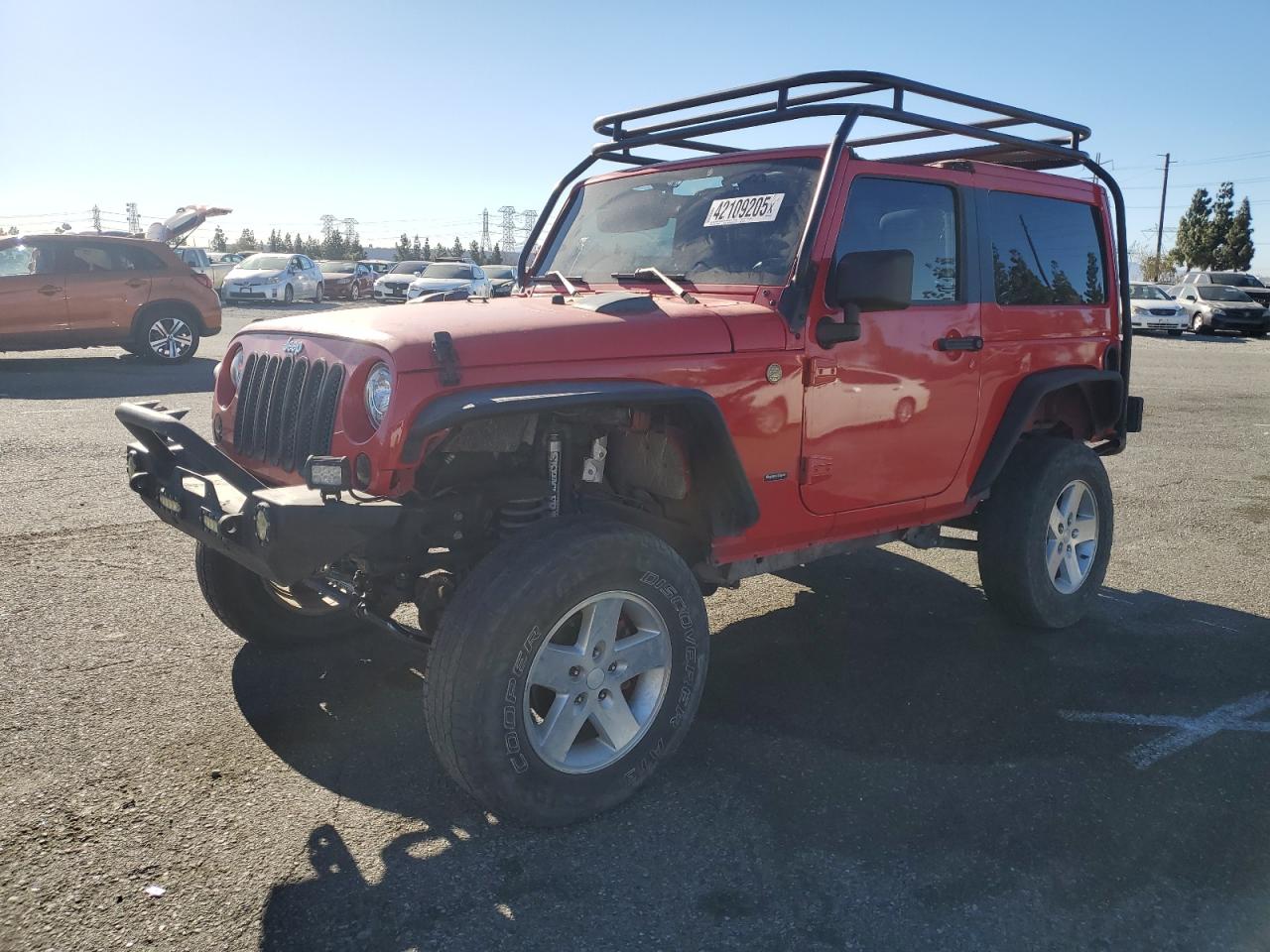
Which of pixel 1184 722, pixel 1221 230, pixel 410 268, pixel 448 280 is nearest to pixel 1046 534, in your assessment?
pixel 1184 722

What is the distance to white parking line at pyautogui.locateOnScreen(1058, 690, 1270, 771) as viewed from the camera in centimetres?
371

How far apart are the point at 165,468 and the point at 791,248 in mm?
2351

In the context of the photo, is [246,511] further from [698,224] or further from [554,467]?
[698,224]

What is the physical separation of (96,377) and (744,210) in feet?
37.9

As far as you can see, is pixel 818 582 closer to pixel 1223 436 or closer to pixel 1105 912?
pixel 1105 912

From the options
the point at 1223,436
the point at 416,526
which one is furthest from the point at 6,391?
the point at 1223,436

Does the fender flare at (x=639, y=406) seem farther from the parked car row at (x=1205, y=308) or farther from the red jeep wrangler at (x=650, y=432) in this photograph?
the parked car row at (x=1205, y=308)

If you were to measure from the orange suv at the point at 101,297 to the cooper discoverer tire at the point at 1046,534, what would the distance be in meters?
12.4

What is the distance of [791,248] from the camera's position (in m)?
3.72

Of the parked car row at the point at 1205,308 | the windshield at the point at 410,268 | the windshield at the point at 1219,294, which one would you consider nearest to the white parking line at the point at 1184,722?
the parked car row at the point at 1205,308

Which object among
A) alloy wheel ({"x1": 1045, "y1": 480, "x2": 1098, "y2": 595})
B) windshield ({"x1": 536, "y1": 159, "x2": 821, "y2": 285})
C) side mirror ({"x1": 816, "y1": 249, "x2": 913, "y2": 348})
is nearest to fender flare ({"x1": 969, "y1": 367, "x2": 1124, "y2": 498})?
alloy wheel ({"x1": 1045, "y1": 480, "x2": 1098, "y2": 595})

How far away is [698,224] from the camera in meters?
4.06

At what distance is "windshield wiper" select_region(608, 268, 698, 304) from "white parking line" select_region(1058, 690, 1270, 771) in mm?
2211

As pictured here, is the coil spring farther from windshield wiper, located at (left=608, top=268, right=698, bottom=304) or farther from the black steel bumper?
windshield wiper, located at (left=608, top=268, right=698, bottom=304)
